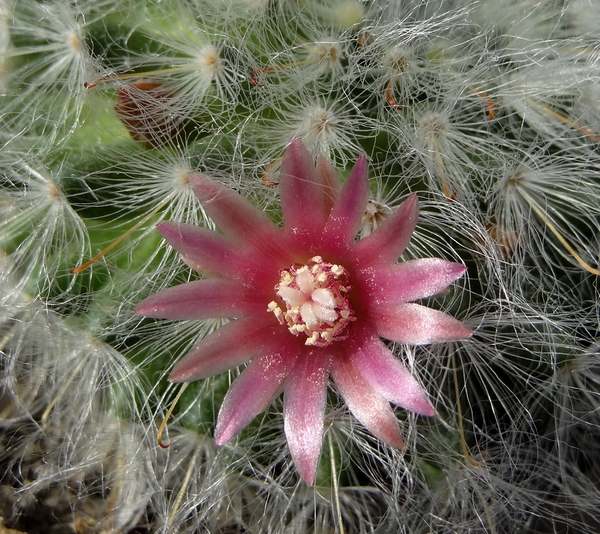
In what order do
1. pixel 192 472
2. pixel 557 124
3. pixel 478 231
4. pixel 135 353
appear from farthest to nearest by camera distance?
pixel 192 472
pixel 135 353
pixel 557 124
pixel 478 231

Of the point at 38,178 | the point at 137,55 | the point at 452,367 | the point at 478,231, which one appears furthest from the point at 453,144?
the point at 38,178

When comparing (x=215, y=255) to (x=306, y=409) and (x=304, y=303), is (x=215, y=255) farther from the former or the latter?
(x=306, y=409)

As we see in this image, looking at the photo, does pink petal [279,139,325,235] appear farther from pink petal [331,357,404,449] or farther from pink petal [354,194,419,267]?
pink petal [331,357,404,449]

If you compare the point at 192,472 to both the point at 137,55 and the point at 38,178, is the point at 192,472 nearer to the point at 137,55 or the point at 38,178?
the point at 38,178

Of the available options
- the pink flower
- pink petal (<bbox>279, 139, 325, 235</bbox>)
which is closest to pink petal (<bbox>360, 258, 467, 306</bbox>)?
the pink flower

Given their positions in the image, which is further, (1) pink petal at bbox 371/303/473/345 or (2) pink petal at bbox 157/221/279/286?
(2) pink petal at bbox 157/221/279/286

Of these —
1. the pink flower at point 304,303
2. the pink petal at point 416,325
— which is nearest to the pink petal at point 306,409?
the pink flower at point 304,303
